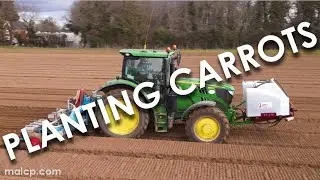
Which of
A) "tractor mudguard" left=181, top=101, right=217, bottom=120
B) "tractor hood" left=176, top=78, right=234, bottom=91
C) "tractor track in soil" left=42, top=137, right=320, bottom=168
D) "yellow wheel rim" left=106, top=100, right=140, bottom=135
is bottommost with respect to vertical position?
"tractor track in soil" left=42, top=137, right=320, bottom=168

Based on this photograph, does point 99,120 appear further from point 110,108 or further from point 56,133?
point 56,133

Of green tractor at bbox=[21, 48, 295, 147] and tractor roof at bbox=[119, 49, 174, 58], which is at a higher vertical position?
tractor roof at bbox=[119, 49, 174, 58]

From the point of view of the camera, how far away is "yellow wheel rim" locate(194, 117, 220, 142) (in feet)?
22.7

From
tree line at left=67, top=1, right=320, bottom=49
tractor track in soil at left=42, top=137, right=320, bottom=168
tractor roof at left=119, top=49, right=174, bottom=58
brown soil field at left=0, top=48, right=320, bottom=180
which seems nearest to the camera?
brown soil field at left=0, top=48, right=320, bottom=180

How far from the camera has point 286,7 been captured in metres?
36.2

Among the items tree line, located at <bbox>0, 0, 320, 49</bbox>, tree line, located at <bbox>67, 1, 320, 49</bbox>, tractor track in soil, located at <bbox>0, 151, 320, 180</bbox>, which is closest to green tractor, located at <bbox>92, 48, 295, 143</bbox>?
tractor track in soil, located at <bbox>0, 151, 320, 180</bbox>

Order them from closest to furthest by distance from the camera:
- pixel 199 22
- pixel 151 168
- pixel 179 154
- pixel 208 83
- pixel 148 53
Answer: pixel 151 168
pixel 179 154
pixel 148 53
pixel 208 83
pixel 199 22

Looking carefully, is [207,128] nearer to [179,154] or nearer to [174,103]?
[174,103]

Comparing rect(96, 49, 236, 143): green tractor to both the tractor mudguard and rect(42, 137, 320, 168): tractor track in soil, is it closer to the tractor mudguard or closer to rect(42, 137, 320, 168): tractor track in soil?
the tractor mudguard

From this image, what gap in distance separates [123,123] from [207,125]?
1.47 metres

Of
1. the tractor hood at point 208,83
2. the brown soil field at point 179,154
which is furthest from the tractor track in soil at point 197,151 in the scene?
the tractor hood at point 208,83

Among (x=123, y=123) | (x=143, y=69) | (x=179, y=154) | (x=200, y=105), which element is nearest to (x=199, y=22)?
(x=143, y=69)

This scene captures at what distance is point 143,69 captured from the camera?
7.29 metres

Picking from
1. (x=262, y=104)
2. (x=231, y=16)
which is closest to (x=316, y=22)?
(x=231, y=16)
